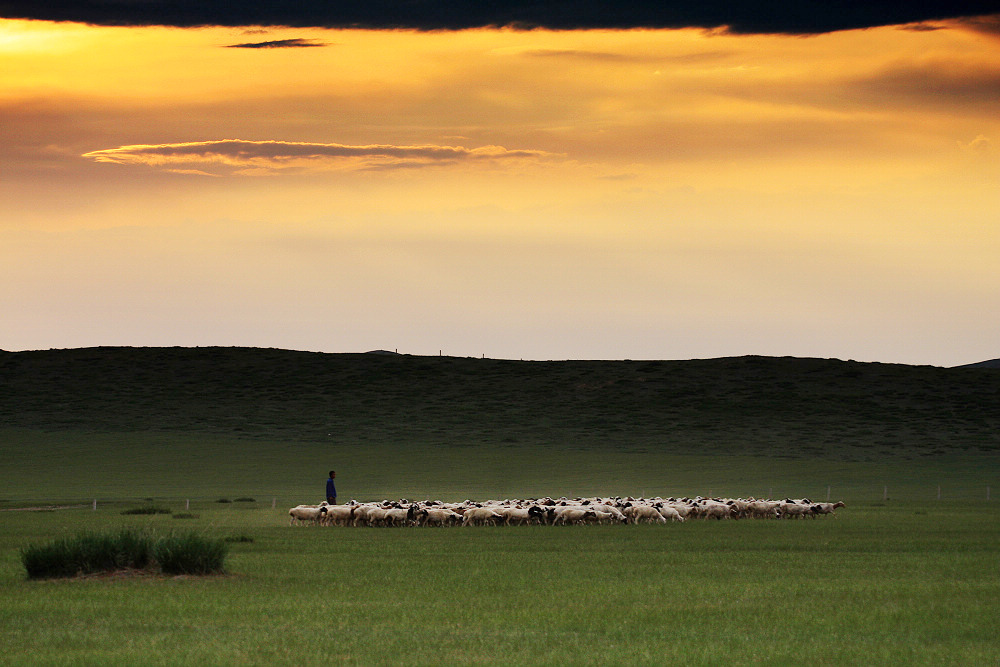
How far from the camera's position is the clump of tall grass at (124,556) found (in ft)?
65.9

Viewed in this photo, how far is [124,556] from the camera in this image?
20.3m

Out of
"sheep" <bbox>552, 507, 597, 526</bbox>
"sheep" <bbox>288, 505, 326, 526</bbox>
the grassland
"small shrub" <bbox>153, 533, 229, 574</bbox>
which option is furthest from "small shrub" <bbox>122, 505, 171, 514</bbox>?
"small shrub" <bbox>153, 533, 229, 574</bbox>

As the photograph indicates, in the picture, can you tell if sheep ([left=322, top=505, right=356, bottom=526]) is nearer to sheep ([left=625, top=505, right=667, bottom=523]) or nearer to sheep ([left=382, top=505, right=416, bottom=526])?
sheep ([left=382, top=505, right=416, bottom=526])

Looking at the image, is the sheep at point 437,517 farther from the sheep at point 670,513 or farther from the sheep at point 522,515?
the sheep at point 670,513

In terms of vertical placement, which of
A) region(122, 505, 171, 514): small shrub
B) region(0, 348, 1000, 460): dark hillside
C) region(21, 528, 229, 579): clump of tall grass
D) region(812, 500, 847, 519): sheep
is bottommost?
region(122, 505, 171, 514): small shrub

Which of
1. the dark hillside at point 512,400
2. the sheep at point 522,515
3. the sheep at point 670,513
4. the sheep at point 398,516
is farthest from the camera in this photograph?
the dark hillside at point 512,400

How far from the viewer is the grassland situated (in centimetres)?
1480

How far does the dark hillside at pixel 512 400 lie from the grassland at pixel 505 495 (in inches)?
16.0

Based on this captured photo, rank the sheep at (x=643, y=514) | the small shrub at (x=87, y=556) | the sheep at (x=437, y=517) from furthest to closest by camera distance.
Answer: the sheep at (x=643, y=514) < the sheep at (x=437, y=517) < the small shrub at (x=87, y=556)

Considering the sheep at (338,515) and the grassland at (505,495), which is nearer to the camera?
the grassland at (505,495)

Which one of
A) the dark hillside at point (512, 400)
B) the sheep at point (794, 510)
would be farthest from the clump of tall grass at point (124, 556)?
the dark hillside at point (512, 400)

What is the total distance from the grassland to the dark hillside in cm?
41

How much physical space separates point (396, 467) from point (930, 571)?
168 ft

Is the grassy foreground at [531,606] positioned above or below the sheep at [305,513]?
below
